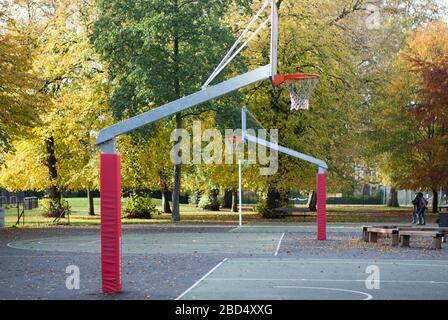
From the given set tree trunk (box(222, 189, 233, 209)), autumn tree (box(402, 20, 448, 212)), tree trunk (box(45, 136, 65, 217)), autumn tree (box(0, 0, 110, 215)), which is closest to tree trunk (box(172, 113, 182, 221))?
autumn tree (box(0, 0, 110, 215))

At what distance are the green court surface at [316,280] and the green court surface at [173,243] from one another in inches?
161

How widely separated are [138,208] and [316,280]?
32637mm

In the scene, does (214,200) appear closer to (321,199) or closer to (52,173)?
(52,173)

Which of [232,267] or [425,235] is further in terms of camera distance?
[425,235]

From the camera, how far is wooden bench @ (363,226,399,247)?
81.9 ft

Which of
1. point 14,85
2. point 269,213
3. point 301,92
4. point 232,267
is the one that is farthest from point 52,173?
point 232,267

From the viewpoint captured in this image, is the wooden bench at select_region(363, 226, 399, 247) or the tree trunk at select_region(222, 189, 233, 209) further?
the tree trunk at select_region(222, 189, 233, 209)

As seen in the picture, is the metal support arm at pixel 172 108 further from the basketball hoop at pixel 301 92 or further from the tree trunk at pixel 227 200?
the tree trunk at pixel 227 200

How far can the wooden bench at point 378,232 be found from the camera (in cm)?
2495

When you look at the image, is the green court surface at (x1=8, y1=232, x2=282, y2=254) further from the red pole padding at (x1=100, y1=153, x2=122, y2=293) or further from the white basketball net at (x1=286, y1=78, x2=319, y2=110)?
the red pole padding at (x1=100, y1=153, x2=122, y2=293)

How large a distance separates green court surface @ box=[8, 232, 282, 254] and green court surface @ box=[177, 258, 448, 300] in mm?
4086

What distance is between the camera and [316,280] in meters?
15.7
